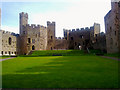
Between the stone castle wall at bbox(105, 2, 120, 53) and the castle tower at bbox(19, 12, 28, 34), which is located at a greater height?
the castle tower at bbox(19, 12, 28, 34)

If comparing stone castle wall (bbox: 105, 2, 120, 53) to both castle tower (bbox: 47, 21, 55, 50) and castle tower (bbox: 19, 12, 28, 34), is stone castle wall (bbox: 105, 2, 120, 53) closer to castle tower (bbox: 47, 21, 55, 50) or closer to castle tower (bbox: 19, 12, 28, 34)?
castle tower (bbox: 47, 21, 55, 50)

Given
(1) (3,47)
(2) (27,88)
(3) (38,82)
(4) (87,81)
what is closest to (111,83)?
(4) (87,81)

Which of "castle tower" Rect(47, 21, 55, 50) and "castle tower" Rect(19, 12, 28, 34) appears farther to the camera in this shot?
"castle tower" Rect(47, 21, 55, 50)

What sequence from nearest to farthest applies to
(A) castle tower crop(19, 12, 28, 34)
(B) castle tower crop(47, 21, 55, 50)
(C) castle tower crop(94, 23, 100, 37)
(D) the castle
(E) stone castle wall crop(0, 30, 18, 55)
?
(E) stone castle wall crop(0, 30, 18, 55)
(D) the castle
(C) castle tower crop(94, 23, 100, 37)
(A) castle tower crop(19, 12, 28, 34)
(B) castle tower crop(47, 21, 55, 50)

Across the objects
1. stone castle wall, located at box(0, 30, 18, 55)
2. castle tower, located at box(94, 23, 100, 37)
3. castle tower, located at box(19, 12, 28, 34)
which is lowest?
stone castle wall, located at box(0, 30, 18, 55)

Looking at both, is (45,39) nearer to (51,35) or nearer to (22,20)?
(51,35)

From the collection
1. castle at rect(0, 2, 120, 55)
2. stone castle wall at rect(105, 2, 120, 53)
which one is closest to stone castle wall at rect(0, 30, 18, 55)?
castle at rect(0, 2, 120, 55)

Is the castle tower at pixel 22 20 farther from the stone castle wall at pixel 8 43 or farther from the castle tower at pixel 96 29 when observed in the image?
the castle tower at pixel 96 29

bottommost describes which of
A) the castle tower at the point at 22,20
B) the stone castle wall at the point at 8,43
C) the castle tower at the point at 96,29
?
the stone castle wall at the point at 8,43

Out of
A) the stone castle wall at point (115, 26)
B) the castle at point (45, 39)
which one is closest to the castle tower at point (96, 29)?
the castle at point (45, 39)

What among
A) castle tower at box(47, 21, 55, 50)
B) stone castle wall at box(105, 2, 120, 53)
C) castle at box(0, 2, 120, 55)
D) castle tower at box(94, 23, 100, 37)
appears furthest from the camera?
castle tower at box(47, 21, 55, 50)

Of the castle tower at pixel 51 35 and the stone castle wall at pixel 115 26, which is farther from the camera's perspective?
the castle tower at pixel 51 35

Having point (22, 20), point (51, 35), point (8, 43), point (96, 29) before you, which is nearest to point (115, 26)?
point (96, 29)

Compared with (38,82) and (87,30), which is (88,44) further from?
(38,82)
